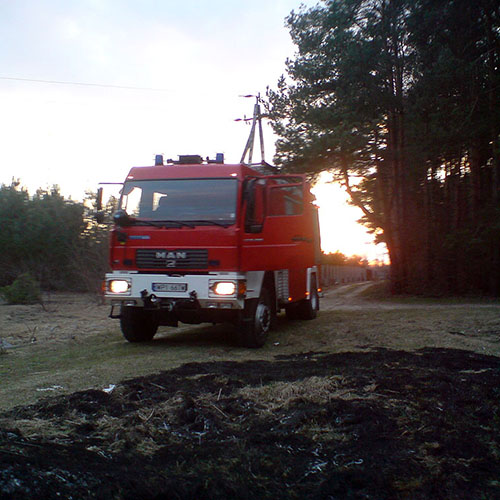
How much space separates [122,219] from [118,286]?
106 cm

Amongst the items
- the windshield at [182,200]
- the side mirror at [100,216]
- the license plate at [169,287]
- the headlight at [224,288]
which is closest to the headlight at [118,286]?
the license plate at [169,287]

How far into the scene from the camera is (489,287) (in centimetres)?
2197

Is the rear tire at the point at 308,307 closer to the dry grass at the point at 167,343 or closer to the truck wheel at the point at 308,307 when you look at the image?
the truck wheel at the point at 308,307

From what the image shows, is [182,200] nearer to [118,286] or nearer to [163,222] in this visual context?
[163,222]

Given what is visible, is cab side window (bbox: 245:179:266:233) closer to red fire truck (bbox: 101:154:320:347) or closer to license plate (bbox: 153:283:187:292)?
red fire truck (bbox: 101:154:320:347)

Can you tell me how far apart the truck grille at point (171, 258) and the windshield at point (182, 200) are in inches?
20.3

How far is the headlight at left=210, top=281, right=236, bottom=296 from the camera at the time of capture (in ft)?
27.1

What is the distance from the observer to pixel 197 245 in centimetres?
842

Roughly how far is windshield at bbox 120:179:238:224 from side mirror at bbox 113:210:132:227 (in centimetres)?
14

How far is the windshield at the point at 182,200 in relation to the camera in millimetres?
8625

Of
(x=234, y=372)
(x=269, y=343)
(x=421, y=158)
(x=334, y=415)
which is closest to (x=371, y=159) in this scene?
(x=421, y=158)

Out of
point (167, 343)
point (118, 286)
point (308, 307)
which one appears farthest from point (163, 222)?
point (308, 307)

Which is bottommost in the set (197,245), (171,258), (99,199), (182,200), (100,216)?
(171,258)

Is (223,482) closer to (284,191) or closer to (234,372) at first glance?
(234,372)
